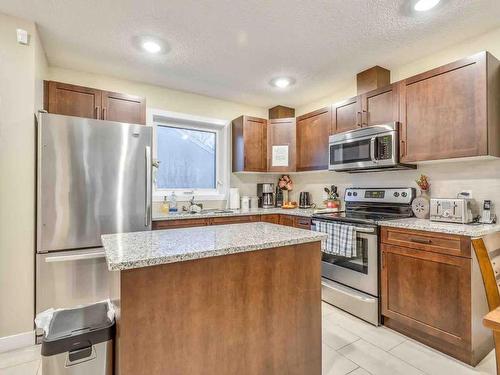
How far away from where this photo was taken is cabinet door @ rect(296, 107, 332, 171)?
3.39 metres

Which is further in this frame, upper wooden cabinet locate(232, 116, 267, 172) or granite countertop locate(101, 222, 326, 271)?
upper wooden cabinet locate(232, 116, 267, 172)

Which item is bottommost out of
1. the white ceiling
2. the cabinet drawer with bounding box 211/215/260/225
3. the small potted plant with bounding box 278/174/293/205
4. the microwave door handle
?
the cabinet drawer with bounding box 211/215/260/225

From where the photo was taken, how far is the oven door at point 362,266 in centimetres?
240

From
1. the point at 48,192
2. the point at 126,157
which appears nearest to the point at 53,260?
the point at 48,192

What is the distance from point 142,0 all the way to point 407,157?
2504 mm

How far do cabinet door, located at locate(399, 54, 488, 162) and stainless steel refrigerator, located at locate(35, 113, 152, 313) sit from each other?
253cm

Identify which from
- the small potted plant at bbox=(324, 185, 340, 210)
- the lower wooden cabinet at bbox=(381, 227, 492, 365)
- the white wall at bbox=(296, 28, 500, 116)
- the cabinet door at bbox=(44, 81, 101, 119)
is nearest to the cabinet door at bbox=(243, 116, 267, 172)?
the small potted plant at bbox=(324, 185, 340, 210)

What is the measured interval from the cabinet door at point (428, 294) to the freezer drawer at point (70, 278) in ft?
7.65

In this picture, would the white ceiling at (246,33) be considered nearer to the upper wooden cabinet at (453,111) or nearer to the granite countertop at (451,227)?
the upper wooden cabinet at (453,111)

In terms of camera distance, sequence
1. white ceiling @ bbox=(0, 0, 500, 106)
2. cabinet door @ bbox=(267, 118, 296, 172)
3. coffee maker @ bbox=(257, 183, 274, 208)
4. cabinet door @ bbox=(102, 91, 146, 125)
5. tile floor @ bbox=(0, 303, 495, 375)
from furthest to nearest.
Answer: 1. coffee maker @ bbox=(257, 183, 274, 208)
2. cabinet door @ bbox=(267, 118, 296, 172)
3. cabinet door @ bbox=(102, 91, 146, 125)
4. white ceiling @ bbox=(0, 0, 500, 106)
5. tile floor @ bbox=(0, 303, 495, 375)

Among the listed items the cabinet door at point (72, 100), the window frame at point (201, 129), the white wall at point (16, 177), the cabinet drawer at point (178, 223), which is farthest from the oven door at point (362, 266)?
the cabinet door at point (72, 100)

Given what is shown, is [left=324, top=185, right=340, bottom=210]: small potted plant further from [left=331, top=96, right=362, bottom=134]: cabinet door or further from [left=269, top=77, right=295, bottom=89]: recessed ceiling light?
[left=269, top=77, right=295, bottom=89]: recessed ceiling light

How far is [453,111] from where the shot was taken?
2.18 meters

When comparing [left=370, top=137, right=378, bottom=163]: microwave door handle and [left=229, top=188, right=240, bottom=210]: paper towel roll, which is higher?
[left=370, top=137, right=378, bottom=163]: microwave door handle
